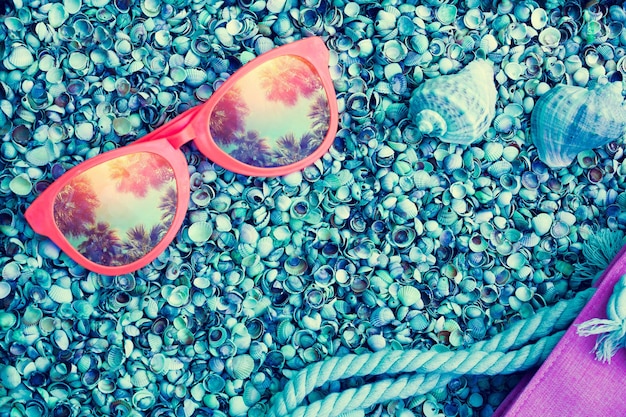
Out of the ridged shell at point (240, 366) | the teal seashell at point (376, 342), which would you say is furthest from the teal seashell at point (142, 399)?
the teal seashell at point (376, 342)

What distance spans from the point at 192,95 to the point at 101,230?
9.9 inches

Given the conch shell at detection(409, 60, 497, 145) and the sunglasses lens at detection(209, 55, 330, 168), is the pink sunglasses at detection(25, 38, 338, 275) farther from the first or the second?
the conch shell at detection(409, 60, 497, 145)

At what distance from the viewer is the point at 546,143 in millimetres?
1004

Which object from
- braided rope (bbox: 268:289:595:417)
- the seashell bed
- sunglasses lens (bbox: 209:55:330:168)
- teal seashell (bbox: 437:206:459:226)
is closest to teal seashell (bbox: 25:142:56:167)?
the seashell bed

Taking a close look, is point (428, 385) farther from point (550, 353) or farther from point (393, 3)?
point (393, 3)

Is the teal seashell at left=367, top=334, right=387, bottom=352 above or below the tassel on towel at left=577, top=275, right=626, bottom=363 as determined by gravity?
below

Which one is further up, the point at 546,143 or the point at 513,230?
the point at 546,143

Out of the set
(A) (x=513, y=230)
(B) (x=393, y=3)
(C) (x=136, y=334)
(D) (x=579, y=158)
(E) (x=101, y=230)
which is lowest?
(C) (x=136, y=334)

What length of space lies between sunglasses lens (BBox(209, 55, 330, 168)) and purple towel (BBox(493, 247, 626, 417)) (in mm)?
477

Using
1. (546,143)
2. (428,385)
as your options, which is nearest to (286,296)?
(428,385)

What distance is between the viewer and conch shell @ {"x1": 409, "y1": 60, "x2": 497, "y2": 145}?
95 cm

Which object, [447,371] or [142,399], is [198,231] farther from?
[447,371]

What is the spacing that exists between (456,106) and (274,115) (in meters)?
0.28

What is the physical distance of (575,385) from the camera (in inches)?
35.8
